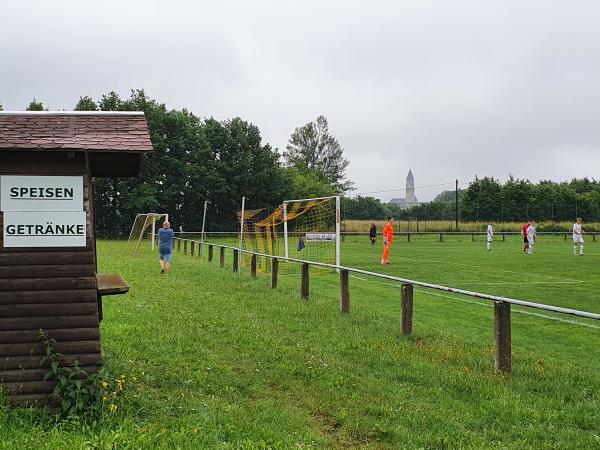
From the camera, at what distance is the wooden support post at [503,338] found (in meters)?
6.04

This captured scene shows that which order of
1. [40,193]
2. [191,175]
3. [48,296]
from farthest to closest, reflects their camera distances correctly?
[191,175]
[40,193]
[48,296]

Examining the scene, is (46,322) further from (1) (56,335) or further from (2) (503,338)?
(2) (503,338)

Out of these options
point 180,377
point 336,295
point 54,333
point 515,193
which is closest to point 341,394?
point 180,377

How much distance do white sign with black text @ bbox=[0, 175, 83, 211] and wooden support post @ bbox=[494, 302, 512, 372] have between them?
4153 mm

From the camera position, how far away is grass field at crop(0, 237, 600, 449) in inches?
169

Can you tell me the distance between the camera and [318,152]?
89250mm

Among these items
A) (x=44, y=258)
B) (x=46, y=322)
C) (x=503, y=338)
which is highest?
(x=44, y=258)

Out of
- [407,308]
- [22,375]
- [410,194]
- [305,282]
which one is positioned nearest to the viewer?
[22,375]

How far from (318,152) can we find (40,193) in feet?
279

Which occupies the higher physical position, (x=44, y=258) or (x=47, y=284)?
(x=44, y=258)

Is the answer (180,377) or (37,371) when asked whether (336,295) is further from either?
(37,371)

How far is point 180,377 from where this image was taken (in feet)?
19.1

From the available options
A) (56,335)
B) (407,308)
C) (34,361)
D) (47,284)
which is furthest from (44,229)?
(407,308)

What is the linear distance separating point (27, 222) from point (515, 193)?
65.1m
